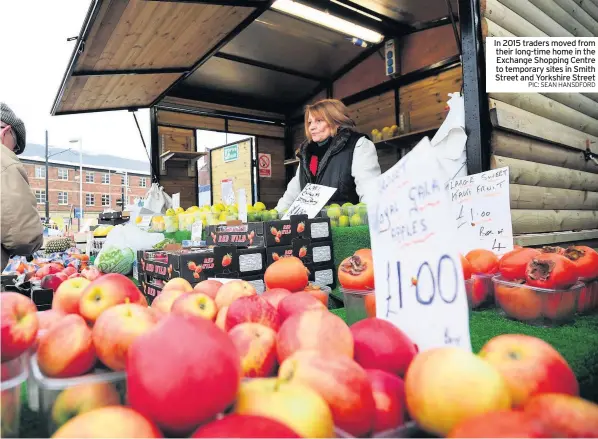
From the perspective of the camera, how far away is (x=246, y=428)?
475mm

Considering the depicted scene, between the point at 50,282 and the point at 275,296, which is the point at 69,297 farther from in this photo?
the point at 50,282

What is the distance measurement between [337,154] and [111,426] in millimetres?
3425

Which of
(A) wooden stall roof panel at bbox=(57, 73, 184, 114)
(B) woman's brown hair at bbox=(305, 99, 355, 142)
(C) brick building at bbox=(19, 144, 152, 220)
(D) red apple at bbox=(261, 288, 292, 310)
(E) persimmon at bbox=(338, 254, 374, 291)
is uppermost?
(C) brick building at bbox=(19, 144, 152, 220)

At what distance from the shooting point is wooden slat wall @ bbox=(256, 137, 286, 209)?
8.53 m

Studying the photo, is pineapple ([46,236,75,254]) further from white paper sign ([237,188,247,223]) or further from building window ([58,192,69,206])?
building window ([58,192,69,206])

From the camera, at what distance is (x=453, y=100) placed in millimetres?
3020

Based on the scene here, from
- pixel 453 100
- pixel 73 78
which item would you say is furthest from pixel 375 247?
pixel 73 78

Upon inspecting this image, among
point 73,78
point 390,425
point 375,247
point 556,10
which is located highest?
point 556,10

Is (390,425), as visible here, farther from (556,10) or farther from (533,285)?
(556,10)

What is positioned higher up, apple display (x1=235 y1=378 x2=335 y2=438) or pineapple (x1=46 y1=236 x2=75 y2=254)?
pineapple (x1=46 y1=236 x2=75 y2=254)

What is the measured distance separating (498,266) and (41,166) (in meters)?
55.8

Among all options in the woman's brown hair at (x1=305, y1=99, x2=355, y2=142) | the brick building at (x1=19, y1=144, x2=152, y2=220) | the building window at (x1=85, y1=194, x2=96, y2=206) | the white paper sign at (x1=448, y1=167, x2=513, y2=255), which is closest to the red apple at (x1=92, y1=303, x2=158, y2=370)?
the white paper sign at (x1=448, y1=167, x2=513, y2=255)

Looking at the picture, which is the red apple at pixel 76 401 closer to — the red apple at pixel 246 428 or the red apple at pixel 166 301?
the red apple at pixel 246 428

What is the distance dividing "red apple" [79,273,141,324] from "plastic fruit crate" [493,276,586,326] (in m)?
1.21
